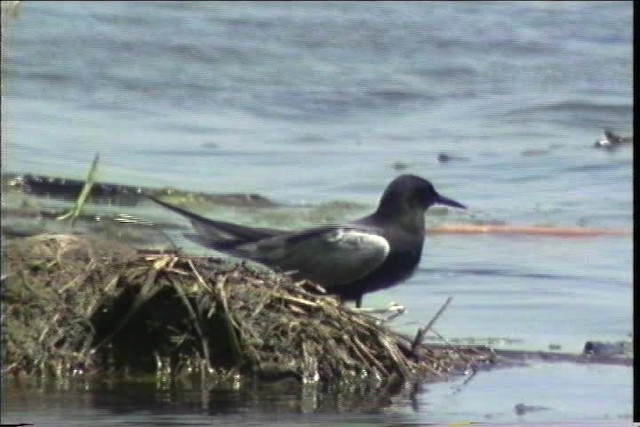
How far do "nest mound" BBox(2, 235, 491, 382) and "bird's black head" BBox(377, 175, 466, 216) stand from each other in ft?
5.49

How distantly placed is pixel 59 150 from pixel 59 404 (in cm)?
631

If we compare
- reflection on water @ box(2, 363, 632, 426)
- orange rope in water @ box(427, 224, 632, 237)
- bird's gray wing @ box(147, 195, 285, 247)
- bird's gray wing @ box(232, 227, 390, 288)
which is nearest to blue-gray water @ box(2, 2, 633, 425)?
reflection on water @ box(2, 363, 632, 426)

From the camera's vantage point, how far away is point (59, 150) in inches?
514

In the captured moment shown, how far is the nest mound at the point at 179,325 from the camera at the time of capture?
7512 millimetres

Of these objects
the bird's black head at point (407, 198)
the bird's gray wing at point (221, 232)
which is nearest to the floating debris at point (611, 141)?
the bird's black head at point (407, 198)

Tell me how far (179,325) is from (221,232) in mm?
1538

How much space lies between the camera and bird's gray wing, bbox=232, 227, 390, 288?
29.0ft

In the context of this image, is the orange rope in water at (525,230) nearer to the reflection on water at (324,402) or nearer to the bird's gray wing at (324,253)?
the bird's gray wing at (324,253)

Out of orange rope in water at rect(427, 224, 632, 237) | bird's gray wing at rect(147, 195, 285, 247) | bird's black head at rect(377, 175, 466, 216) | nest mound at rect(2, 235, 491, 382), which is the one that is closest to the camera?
nest mound at rect(2, 235, 491, 382)

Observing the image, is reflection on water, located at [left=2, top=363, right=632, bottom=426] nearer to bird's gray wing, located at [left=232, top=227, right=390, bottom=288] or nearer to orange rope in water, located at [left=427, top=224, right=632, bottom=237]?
bird's gray wing, located at [left=232, top=227, right=390, bottom=288]

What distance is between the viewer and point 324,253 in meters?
8.92

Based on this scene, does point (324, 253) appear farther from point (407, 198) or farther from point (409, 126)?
point (409, 126)

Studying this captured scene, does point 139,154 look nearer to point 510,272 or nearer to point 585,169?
point 585,169

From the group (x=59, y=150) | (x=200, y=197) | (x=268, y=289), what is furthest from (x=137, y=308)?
(x=59, y=150)
